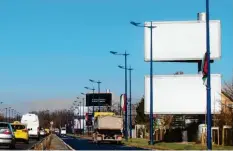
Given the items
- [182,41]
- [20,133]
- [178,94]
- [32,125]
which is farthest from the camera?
[32,125]

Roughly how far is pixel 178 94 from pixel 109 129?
10.00 m

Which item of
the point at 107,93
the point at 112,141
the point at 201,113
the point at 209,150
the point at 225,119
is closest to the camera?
the point at 209,150

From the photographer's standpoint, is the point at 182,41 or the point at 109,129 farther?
the point at 182,41

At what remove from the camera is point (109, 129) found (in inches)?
2453

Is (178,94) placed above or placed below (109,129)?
→ above

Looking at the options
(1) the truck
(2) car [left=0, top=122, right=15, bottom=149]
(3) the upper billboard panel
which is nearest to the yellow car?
(1) the truck

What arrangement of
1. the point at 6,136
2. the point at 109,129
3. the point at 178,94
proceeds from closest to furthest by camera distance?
the point at 6,136 → the point at 109,129 → the point at 178,94

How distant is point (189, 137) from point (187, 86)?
6.12 m

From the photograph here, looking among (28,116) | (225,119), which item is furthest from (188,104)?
(28,116)

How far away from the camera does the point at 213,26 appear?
6662 cm

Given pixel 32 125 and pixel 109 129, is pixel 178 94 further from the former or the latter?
pixel 32 125

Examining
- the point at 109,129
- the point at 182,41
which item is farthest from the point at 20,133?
the point at 182,41

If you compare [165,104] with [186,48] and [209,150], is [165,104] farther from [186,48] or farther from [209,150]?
[209,150]

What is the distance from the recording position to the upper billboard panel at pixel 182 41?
220ft
